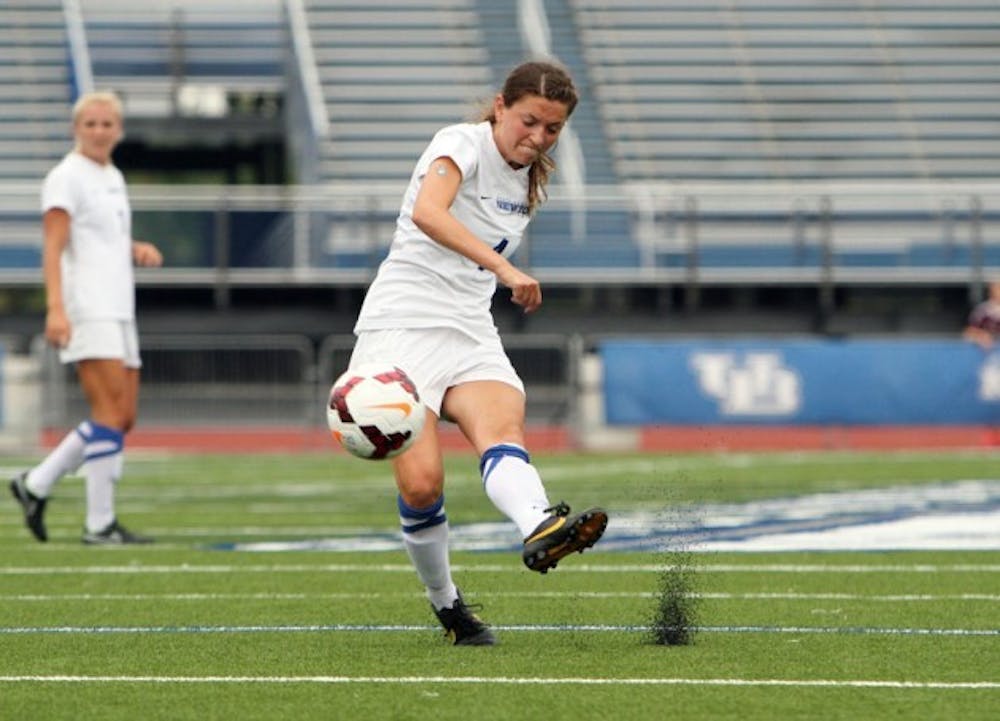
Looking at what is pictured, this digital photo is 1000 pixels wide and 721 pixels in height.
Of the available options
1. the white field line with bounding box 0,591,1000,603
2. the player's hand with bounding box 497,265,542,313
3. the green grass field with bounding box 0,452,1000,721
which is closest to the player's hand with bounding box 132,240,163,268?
the green grass field with bounding box 0,452,1000,721

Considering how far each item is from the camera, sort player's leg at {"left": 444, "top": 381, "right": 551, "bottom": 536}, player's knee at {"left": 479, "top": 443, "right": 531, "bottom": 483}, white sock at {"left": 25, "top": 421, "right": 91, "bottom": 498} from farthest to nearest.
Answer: white sock at {"left": 25, "top": 421, "right": 91, "bottom": 498}
player's knee at {"left": 479, "top": 443, "right": 531, "bottom": 483}
player's leg at {"left": 444, "top": 381, "right": 551, "bottom": 536}

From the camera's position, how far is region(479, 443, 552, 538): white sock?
597 cm

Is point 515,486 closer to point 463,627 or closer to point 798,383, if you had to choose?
point 463,627

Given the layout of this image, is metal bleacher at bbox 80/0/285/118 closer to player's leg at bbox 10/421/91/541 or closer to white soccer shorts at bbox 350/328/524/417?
player's leg at bbox 10/421/91/541

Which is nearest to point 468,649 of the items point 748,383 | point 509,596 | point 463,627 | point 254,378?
point 463,627

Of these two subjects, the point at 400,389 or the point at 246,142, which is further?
the point at 246,142

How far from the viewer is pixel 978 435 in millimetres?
20969

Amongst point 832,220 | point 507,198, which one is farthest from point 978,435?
point 507,198

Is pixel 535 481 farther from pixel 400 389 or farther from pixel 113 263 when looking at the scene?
pixel 113 263

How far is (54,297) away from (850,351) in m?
12.2

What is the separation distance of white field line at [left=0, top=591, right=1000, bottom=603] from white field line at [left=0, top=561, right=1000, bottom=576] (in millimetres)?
766

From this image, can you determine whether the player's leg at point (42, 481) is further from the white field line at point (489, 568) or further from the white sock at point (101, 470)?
the white field line at point (489, 568)

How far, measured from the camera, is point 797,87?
95.6ft

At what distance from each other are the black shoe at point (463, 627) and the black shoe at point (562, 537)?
2.38 feet
